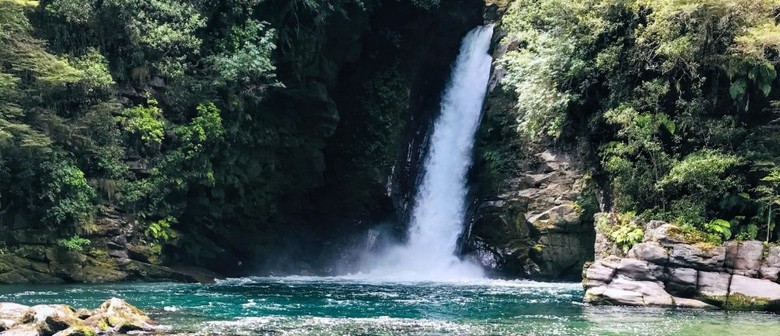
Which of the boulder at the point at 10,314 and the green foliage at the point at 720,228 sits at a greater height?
the green foliage at the point at 720,228

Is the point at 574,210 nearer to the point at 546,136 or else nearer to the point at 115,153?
the point at 546,136

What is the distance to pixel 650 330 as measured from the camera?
519 inches

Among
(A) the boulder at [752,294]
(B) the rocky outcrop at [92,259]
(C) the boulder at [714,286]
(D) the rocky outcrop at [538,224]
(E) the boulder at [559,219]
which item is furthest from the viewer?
(D) the rocky outcrop at [538,224]

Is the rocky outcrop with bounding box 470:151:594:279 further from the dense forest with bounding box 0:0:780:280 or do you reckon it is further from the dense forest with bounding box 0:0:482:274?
the dense forest with bounding box 0:0:482:274

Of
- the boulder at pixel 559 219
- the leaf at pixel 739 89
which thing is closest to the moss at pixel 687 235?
the leaf at pixel 739 89

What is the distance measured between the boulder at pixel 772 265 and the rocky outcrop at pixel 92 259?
1785 centimetres

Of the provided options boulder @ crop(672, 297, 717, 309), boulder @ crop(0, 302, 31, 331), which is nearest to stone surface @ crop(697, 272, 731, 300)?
boulder @ crop(672, 297, 717, 309)

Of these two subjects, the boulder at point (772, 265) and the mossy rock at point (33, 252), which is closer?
the boulder at point (772, 265)

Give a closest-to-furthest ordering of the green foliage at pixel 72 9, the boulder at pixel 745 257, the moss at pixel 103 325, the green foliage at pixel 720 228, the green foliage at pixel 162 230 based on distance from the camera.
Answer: the moss at pixel 103 325 < the boulder at pixel 745 257 < the green foliage at pixel 720 228 < the green foliage at pixel 72 9 < the green foliage at pixel 162 230

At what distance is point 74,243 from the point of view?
21.4 metres

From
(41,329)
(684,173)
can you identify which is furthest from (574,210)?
(41,329)

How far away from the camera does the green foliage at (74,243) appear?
21.3 meters

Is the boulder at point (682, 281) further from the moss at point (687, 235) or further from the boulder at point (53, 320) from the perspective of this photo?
the boulder at point (53, 320)

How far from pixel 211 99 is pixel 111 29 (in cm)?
402
